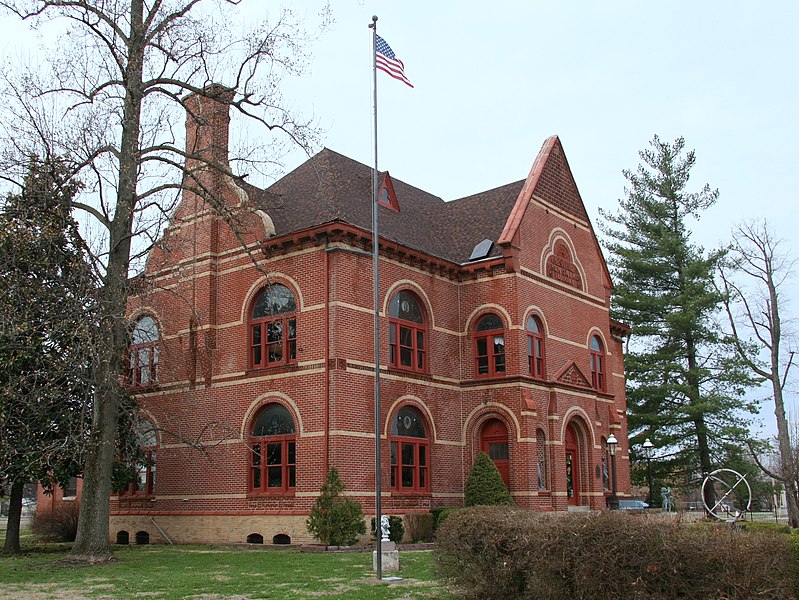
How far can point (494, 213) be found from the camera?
3142 cm

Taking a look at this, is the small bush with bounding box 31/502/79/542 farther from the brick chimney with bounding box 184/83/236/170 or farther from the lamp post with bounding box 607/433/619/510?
the lamp post with bounding box 607/433/619/510

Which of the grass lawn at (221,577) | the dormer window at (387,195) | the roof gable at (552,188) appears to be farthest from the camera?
the dormer window at (387,195)

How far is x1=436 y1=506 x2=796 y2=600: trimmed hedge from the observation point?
31.3ft

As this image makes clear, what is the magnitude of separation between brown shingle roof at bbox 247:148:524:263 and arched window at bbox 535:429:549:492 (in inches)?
256

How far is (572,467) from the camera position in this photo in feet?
98.6

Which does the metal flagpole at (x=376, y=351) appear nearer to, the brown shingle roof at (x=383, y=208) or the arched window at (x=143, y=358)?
the brown shingle roof at (x=383, y=208)

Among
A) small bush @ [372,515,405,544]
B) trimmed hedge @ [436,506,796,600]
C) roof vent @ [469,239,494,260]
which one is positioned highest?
roof vent @ [469,239,494,260]

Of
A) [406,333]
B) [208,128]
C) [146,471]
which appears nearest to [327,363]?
[406,333]

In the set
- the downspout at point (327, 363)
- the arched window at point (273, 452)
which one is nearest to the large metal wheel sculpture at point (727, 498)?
the downspout at point (327, 363)

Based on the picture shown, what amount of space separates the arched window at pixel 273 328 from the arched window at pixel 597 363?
1333 centimetres

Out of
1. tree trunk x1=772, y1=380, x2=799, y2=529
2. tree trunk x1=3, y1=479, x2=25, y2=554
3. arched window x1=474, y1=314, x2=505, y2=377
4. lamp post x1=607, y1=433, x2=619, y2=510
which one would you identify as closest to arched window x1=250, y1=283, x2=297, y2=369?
arched window x1=474, y1=314, x2=505, y2=377

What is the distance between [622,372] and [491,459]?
14.2 meters

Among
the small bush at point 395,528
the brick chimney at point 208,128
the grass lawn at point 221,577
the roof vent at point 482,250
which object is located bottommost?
the grass lawn at point 221,577

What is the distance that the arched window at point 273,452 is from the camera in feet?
80.3
